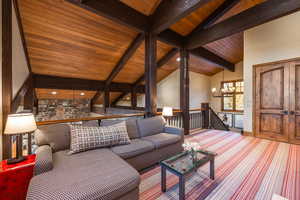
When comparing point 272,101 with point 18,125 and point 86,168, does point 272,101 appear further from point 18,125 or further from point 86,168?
point 18,125

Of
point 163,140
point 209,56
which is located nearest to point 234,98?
point 209,56

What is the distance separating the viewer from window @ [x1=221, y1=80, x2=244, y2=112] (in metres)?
7.22

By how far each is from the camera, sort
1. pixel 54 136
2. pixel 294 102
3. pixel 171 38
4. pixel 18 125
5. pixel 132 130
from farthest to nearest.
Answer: pixel 171 38 → pixel 294 102 → pixel 132 130 → pixel 54 136 → pixel 18 125

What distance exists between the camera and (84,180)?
1.25 metres

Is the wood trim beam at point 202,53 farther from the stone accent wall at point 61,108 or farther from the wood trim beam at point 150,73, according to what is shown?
the stone accent wall at point 61,108

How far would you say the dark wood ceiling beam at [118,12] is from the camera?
8.19ft

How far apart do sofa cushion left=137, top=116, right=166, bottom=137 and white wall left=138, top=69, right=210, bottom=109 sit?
13.5 feet

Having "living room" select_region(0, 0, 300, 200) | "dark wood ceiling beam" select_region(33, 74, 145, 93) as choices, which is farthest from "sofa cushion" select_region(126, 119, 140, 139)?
"dark wood ceiling beam" select_region(33, 74, 145, 93)

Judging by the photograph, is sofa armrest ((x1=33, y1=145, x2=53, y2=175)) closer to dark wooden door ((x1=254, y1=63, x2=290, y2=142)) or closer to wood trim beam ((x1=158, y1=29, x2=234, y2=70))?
wood trim beam ((x1=158, y1=29, x2=234, y2=70))

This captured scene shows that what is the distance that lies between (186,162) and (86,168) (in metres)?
1.25

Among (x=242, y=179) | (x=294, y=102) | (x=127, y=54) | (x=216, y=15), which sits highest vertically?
(x=216, y=15)

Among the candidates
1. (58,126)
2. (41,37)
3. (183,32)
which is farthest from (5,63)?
(183,32)

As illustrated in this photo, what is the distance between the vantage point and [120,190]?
4.06 ft

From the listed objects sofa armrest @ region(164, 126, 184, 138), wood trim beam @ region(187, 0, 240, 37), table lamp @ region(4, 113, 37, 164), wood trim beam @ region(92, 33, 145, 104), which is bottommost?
sofa armrest @ region(164, 126, 184, 138)
